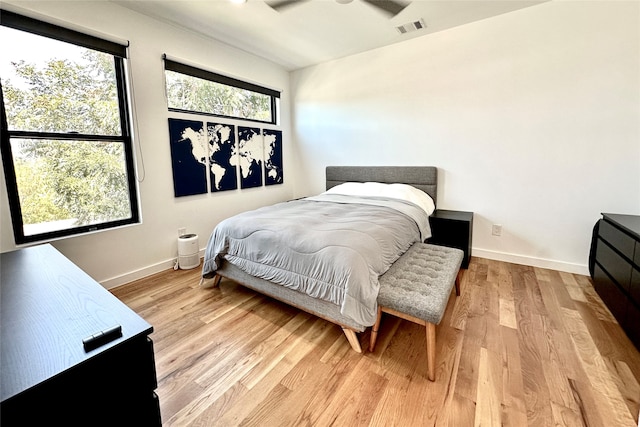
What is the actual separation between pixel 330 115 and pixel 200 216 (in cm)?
232

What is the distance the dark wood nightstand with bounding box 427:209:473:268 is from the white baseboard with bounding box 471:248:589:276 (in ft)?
1.32

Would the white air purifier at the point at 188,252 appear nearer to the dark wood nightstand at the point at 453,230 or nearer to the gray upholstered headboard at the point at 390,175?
the gray upholstered headboard at the point at 390,175

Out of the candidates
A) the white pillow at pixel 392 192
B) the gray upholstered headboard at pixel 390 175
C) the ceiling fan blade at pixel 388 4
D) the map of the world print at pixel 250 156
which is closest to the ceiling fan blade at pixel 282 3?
the ceiling fan blade at pixel 388 4

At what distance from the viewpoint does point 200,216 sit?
3420 millimetres

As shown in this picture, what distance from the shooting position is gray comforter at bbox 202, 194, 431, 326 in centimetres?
171

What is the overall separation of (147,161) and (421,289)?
9.22 feet

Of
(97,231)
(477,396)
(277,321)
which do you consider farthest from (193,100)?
(477,396)

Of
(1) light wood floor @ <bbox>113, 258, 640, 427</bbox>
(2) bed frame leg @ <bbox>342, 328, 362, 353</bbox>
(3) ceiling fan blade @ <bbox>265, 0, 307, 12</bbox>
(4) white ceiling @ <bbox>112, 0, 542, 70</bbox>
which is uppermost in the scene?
(4) white ceiling @ <bbox>112, 0, 542, 70</bbox>

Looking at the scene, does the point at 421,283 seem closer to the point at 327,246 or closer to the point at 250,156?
the point at 327,246

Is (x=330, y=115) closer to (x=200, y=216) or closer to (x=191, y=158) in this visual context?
(x=191, y=158)

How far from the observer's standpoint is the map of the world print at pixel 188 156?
307 centimetres

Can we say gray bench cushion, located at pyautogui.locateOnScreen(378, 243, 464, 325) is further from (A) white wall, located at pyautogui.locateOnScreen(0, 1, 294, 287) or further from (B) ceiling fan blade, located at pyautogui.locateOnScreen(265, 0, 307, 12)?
(A) white wall, located at pyautogui.locateOnScreen(0, 1, 294, 287)

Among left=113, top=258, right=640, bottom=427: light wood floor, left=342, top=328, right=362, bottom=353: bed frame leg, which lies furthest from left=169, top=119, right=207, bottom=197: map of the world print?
left=342, top=328, right=362, bottom=353: bed frame leg

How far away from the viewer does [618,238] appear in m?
2.06
